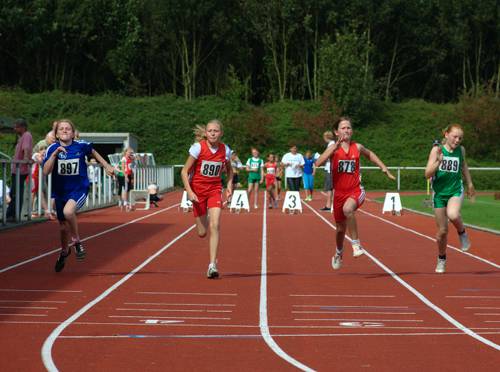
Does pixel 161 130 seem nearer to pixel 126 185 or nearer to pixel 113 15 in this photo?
pixel 113 15

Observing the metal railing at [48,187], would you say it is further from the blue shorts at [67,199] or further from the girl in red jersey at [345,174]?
the girl in red jersey at [345,174]

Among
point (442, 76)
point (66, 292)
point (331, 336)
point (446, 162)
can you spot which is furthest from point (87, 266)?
point (442, 76)

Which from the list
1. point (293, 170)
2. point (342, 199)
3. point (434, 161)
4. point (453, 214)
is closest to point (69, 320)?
point (342, 199)

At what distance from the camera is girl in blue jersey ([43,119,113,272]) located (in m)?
12.3

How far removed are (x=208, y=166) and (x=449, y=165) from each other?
2.98 m

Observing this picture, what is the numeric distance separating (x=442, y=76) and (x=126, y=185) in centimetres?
5415

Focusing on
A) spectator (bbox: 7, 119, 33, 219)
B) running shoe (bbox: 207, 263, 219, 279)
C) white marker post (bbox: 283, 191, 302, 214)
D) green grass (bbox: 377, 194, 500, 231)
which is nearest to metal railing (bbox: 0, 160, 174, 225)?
spectator (bbox: 7, 119, 33, 219)

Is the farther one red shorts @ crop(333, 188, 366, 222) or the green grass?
the green grass

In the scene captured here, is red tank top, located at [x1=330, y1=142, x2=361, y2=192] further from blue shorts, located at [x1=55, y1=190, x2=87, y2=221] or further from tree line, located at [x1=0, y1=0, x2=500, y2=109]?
tree line, located at [x1=0, y1=0, x2=500, y2=109]

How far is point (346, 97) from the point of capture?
228 feet

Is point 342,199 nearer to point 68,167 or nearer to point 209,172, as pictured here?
point 209,172

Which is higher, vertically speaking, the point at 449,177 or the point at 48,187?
the point at 449,177

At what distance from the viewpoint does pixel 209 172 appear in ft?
39.5

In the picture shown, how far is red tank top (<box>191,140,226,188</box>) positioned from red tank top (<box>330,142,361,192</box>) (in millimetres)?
1467
